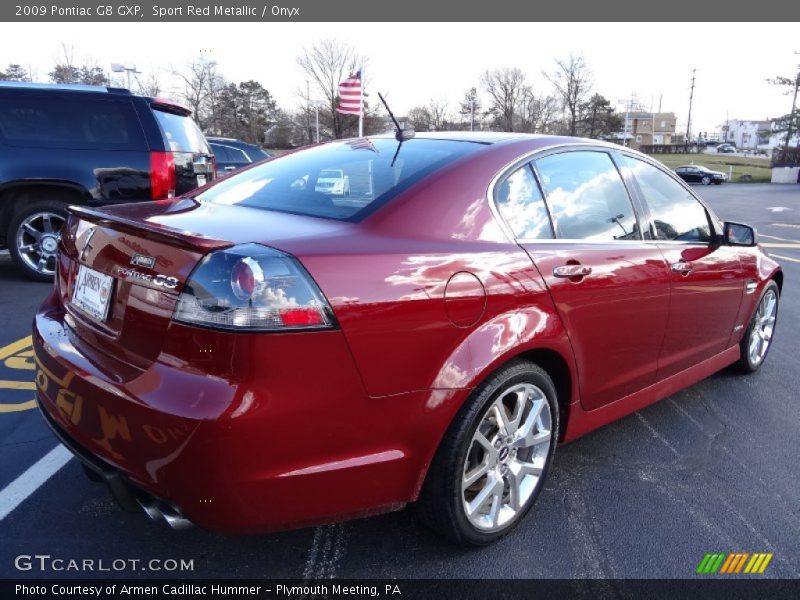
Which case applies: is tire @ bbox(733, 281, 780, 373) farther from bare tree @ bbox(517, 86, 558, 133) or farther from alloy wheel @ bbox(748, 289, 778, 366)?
bare tree @ bbox(517, 86, 558, 133)

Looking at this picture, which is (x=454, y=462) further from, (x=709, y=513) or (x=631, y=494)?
(x=709, y=513)

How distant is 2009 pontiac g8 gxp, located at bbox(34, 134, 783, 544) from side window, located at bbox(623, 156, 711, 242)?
9.8 inches

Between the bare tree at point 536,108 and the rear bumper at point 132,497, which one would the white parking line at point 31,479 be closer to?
the rear bumper at point 132,497

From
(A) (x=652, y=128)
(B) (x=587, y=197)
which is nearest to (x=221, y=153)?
(B) (x=587, y=197)

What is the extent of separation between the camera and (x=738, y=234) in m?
3.79

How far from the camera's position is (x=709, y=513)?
8.89 feet

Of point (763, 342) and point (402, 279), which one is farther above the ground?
point (402, 279)

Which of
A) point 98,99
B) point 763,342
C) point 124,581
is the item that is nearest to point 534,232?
point 124,581

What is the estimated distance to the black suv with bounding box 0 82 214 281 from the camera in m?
6.21

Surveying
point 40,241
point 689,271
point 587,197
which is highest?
point 587,197

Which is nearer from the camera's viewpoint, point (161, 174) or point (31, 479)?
point (31, 479)

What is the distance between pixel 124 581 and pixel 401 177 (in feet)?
5.84

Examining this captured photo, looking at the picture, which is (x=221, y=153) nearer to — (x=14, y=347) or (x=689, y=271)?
(x=14, y=347)

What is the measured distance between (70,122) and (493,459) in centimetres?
596
